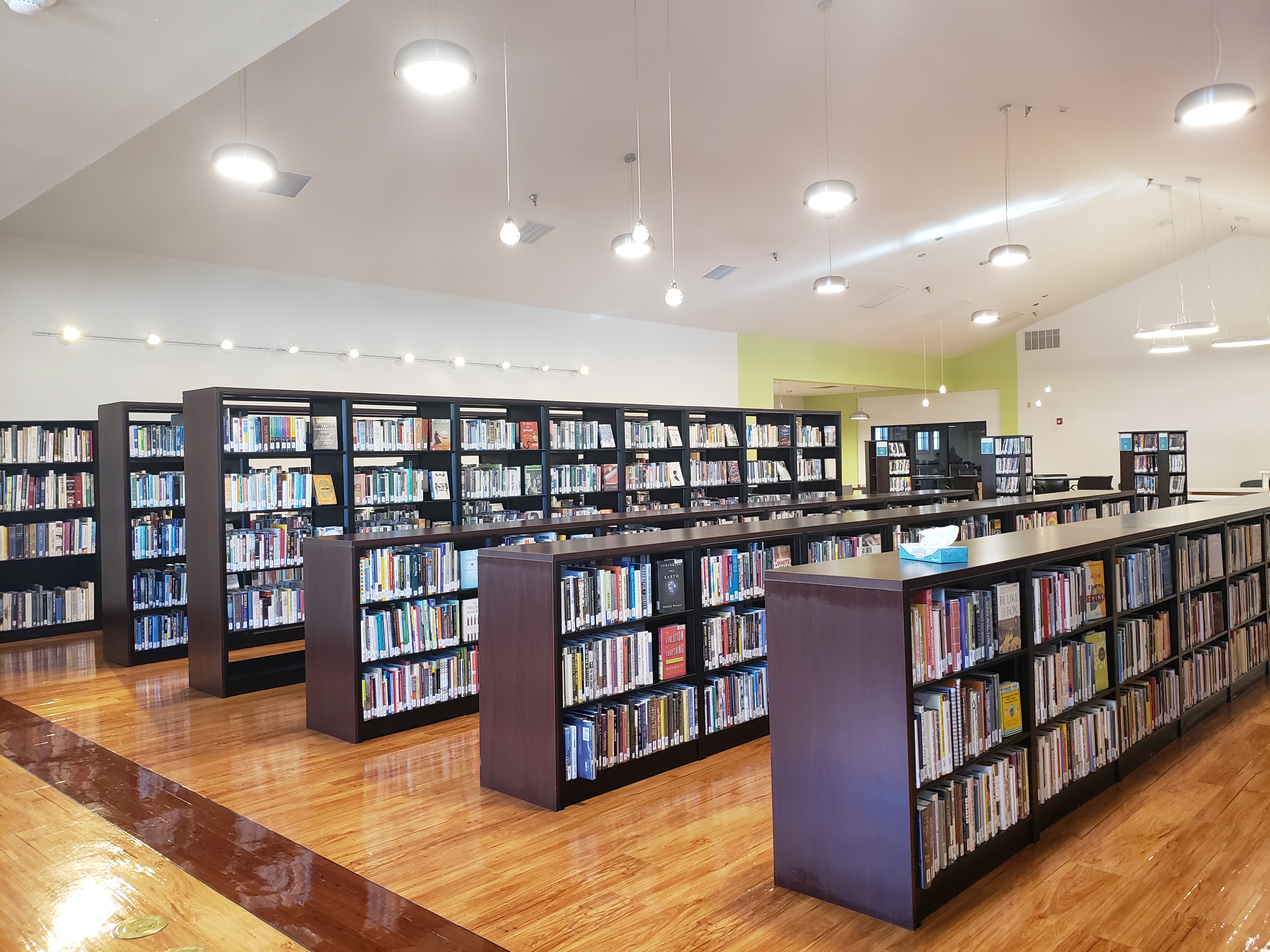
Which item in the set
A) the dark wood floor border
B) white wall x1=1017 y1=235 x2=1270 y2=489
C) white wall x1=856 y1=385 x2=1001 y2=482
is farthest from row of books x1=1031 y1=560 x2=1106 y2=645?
white wall x1=856 y1=385 x2=1001 y2=482

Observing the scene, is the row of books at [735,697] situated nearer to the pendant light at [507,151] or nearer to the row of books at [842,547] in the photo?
the row of books at [842,547]

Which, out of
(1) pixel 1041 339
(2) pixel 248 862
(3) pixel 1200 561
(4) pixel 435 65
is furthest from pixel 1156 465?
(2) pixel 248 862

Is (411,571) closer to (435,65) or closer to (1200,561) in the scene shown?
(435,65)

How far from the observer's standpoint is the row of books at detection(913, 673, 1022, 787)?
2834 millimetres

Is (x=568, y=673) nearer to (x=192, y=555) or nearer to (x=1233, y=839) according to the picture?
(x=1233, y=839)

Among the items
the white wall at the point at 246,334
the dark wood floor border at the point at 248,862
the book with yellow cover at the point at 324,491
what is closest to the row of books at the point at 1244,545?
the dark wood floor border at the point at 248,862

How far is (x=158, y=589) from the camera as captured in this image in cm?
737

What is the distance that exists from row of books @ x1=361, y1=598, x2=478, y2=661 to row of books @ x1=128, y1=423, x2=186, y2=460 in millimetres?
3175

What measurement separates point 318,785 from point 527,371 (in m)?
8.60

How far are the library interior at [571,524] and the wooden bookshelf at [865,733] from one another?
0.01 meters

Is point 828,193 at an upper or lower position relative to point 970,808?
upper

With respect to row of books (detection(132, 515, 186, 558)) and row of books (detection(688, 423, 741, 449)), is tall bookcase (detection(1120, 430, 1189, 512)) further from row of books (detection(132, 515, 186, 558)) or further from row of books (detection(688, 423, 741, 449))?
row of books (detection(132, 515, 186, 558))

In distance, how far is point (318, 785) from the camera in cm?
419

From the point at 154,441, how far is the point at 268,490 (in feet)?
5.82
